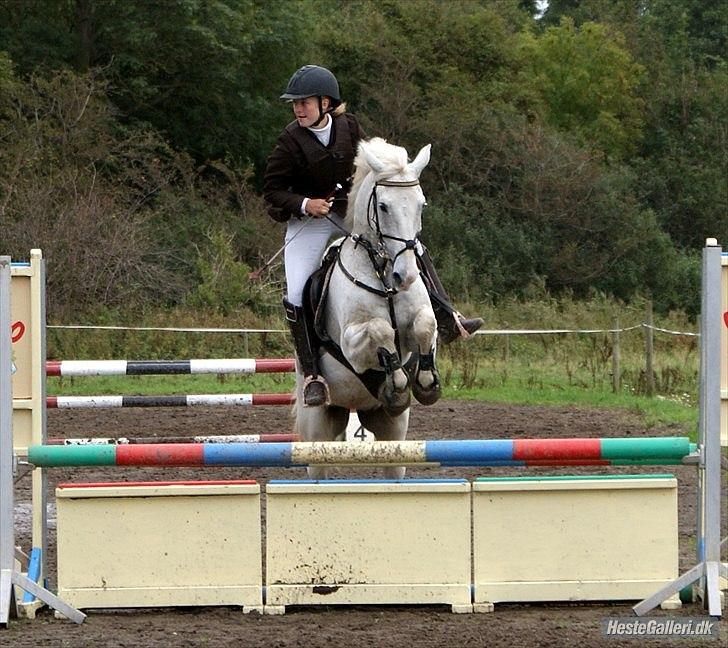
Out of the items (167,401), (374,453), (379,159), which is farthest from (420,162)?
(167,401)

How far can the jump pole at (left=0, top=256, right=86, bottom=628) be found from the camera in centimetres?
523

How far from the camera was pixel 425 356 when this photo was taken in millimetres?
6465

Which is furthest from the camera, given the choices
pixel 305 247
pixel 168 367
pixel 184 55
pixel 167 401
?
pixel 184 55

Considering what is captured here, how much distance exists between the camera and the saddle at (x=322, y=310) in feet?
22.3

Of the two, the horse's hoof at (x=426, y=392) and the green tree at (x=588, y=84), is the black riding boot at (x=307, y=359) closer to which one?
the horse's hoof at (x=426, y=392)

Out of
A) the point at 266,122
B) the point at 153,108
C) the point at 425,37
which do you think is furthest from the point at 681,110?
the point at 153,108

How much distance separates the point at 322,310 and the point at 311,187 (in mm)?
740

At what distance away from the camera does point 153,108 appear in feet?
104

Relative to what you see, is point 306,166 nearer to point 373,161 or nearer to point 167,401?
point 373,161

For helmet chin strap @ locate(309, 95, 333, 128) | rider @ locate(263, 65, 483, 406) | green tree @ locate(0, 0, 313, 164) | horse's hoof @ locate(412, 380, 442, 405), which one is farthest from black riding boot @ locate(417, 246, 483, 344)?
green tree @ locate(0, 0, 313, 164)

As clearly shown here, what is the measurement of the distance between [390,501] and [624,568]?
3.32ft

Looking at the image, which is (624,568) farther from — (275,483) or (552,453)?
(275,483)

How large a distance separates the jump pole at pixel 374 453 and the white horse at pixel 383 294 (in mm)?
1197

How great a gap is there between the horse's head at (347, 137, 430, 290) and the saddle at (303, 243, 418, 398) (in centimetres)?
37
